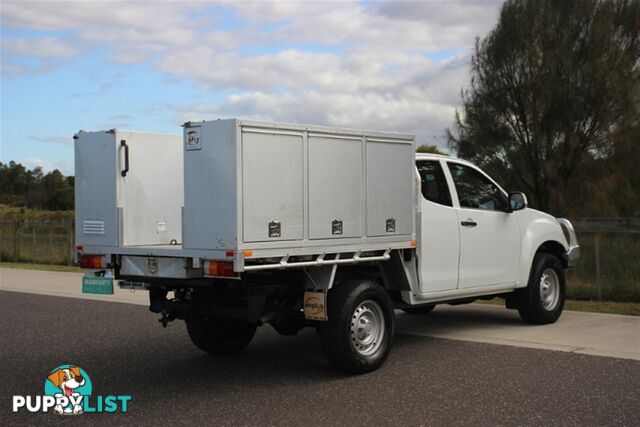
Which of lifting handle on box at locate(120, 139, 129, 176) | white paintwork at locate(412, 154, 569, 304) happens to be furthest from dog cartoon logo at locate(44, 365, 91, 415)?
white paintwork at locate(412, 154, 569, 304)

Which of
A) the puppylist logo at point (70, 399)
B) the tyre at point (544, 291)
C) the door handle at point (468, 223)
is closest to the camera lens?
the puppylist logo at point (70, 399)

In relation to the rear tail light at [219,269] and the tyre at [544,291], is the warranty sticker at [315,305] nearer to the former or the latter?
the rear tail light at [219,269]

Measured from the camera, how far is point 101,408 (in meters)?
6.18

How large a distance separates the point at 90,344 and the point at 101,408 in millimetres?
2995

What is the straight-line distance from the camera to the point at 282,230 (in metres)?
6.51

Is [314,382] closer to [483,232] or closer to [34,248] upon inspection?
[483,232]

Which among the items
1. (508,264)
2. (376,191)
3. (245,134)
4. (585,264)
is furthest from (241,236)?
(585,264)

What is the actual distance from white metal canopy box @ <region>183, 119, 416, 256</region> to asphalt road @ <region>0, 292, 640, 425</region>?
1363 mm

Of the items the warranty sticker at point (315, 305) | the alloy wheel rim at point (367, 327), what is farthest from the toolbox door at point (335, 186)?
the alloy wheel rim at point (367, 327)

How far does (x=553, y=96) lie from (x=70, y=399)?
27802mm

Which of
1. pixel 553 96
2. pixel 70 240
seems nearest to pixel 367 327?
pixel 70 240

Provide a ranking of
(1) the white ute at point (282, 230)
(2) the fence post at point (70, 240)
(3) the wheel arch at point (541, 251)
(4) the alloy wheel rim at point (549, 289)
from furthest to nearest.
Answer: (2) the fence post at point (70, 240)
(4) the alloy wheel rim at point (549, 289)
(3) the wheel arch at point (541, 251)
(1) the white ute at point (282, 230)

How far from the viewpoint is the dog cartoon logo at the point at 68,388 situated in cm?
626

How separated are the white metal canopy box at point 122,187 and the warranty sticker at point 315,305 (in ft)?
6.18
